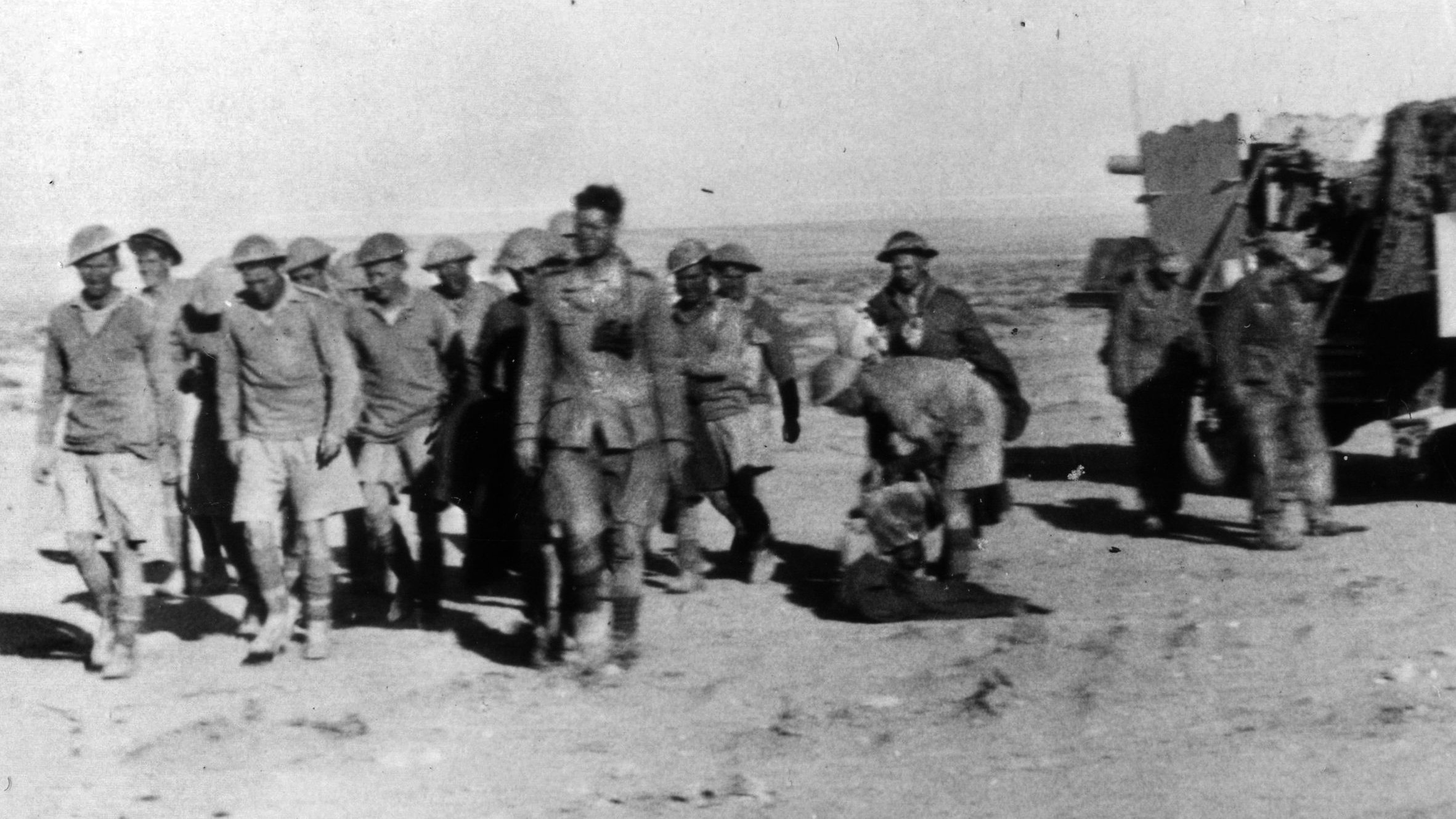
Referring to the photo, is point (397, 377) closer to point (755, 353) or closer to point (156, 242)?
point (156, 242)

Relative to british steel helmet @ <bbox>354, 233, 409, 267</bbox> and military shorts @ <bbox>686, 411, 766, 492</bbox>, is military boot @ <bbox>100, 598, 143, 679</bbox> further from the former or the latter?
military shorts @ <bbox>686, 411, 766, 492</bbox>

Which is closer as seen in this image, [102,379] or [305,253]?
[102,379]

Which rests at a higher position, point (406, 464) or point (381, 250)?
point (381, 250)

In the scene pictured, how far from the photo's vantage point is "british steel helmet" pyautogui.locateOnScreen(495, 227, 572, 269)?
8.68 meters

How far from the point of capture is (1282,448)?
10438 mm

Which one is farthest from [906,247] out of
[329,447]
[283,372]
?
[283,372]

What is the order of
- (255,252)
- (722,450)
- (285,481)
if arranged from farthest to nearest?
(722,450) → (285,481) → (255,252)

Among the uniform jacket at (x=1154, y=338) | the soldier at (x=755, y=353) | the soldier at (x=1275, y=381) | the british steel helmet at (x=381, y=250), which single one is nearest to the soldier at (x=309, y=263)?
the british steel helmet at (x=381, y=250)

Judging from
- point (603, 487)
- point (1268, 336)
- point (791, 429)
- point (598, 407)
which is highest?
point (598, 407)

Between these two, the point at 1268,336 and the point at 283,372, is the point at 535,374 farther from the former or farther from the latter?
the point at 1268,336

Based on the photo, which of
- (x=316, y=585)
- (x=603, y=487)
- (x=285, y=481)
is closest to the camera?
(x=603, y=487)

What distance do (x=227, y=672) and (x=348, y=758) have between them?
1.51 m

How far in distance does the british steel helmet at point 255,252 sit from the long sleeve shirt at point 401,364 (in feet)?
2.34

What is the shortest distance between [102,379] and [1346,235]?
8074mm
